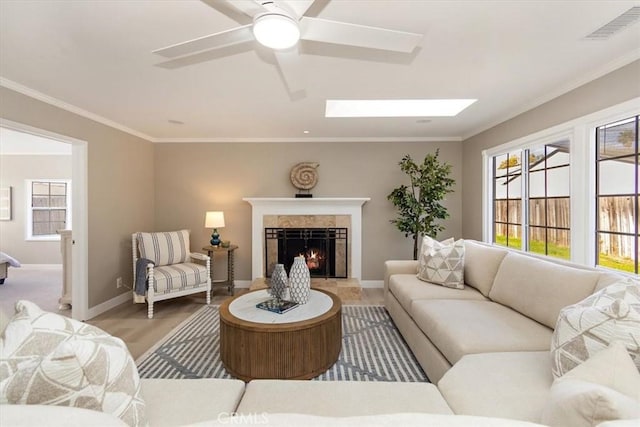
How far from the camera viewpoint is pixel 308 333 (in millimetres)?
2111

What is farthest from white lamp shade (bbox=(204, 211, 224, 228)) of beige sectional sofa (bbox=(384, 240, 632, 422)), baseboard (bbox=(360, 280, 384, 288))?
beige sectional sofa (bbox=(384, 240, 632, 422))

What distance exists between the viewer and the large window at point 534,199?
2842mm

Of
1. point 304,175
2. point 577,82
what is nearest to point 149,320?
point 304,175

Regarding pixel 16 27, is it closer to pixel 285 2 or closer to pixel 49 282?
pixel 285 2

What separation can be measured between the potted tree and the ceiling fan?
269 cm

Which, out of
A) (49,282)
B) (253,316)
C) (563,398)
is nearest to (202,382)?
(253,316)

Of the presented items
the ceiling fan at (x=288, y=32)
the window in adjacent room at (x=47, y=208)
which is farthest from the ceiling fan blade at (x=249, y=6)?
the window in adjacent room at (x=47, y=208)

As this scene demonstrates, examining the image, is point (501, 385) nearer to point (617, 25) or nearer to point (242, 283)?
point (617, 25)

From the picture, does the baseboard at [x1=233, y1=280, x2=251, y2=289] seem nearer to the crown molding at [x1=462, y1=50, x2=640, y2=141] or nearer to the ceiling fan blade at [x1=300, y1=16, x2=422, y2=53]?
the ceiling fan blade at [x1=300, y1=16, x2=422, y2=53]

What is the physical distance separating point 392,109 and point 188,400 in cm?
353

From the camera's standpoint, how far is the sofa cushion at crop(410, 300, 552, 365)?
175 cm

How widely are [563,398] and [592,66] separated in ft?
8.47

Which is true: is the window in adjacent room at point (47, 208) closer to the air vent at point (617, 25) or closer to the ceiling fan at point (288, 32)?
the ceiling fan at point (288, 32)

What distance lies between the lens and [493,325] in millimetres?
1981
